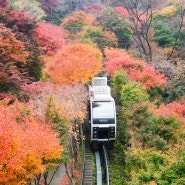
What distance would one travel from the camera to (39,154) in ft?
49.8

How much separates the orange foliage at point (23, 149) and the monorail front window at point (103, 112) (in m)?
10.6

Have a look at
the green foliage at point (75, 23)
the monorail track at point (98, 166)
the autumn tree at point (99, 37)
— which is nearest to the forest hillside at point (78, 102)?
the autumn tree at point (99, 37)

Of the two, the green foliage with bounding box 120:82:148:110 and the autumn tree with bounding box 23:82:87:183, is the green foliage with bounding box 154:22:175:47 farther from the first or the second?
the autumn tree with bounding box 23:82:87:183

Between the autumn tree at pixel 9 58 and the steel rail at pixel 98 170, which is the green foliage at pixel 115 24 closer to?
the autumn tree at pixel 9 58

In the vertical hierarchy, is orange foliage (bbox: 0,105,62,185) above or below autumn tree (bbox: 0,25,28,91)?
below

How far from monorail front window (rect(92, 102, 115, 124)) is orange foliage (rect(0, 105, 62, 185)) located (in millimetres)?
10579

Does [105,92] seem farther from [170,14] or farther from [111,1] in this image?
[111,1]

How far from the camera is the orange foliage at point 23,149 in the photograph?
13484 millimetres

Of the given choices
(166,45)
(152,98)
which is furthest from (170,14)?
(152,98)

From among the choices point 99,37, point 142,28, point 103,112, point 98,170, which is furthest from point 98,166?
point 99,37

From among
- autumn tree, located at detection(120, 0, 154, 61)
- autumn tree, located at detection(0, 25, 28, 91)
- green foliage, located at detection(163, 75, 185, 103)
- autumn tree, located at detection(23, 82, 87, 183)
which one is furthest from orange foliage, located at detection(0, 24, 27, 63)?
autumn tree, located at detection(120, 0, 154, 61)

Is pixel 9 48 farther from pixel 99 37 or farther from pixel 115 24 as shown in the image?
pixel 115 24

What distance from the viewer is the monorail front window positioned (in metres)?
27.9

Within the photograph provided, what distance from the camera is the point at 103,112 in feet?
92.6
